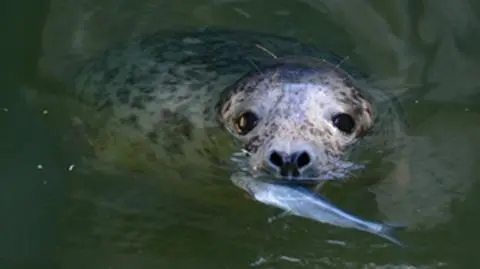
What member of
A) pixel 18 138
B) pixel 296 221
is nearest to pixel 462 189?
pixel 296 221

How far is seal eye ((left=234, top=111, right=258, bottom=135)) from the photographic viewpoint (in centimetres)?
448

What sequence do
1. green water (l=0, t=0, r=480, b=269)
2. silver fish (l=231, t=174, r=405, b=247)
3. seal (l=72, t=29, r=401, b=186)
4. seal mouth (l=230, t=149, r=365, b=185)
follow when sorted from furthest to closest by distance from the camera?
green water (l=0, t=0, r=480, b=269)
seal (l=72, t=29, r=401, b=186)
seal mouth (l=230, t=149, r=365, b=185)
silver fish (l=231, t=174, r=405, b=247)

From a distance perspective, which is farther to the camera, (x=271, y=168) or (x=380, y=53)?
(x=380, y=53)

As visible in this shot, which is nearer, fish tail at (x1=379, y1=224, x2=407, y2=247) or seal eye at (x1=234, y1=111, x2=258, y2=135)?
fish tail at (x1=379, y1=224, x2=407, y2=247)

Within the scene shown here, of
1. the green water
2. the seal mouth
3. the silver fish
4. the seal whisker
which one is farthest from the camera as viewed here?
the seal whisker

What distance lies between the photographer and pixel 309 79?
4.57 m

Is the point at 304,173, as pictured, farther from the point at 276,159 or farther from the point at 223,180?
the point at 223,180

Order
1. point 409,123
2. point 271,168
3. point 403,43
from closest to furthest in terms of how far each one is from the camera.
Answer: point 271,168 < point 409,123 < point 403,43

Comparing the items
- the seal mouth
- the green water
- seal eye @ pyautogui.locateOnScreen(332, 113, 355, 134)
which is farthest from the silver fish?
seal eye @ pyautogui.locateOnScreen(332, 113, 355, 134)

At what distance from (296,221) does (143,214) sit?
2.20ft

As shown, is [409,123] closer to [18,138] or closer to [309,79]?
[309,79]

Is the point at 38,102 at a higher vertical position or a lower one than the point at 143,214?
higher

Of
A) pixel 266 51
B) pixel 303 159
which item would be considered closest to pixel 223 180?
pixel 303 159

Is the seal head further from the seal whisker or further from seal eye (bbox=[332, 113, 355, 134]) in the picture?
the seal whisker
